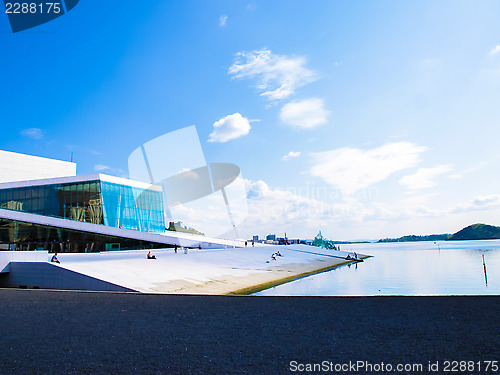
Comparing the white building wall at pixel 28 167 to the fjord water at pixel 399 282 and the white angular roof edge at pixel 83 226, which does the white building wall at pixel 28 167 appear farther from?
the fjord water at pixel 399 282

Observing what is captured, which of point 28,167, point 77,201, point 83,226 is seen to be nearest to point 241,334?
point 83,226

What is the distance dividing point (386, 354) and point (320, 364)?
114 centimetres

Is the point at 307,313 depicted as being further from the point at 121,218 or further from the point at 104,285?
the point at 121,218

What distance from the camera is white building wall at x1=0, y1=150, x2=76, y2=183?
5981 cm

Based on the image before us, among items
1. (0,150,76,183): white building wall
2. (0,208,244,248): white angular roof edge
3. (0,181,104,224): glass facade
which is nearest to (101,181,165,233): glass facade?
(0,181,104,224): glass facade

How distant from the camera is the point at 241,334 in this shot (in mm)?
6941

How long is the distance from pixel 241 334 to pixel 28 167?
67581mm

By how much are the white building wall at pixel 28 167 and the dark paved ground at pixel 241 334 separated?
58432mm

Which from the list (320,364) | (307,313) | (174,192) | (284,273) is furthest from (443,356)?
(174,192)

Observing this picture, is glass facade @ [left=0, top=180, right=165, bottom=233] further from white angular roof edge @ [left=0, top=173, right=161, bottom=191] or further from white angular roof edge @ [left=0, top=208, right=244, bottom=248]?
white angular roof edge @ [left=0, top=208, right=244, bottom=248]

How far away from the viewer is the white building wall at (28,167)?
5981 centimetres

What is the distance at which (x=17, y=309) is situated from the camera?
10789 mm

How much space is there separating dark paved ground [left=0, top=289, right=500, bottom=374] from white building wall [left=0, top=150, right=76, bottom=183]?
58432 mm

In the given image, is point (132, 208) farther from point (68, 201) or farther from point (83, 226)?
point (83, 226)
